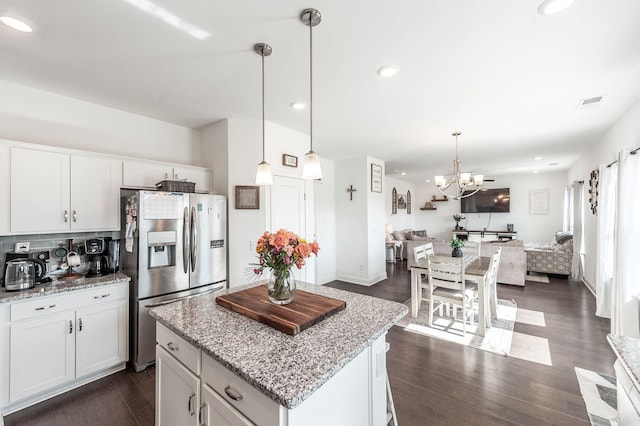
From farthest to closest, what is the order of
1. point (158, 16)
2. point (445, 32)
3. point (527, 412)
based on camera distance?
point (527, 412) → point (445, 32) → point (158, 16)

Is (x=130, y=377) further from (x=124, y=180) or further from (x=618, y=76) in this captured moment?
(x=618, y=76)

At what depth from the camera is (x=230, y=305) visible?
165 centimetres

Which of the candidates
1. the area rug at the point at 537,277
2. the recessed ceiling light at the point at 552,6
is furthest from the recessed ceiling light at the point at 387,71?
the area rug at the point at 537,277

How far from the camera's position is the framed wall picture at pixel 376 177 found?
18.3 feet

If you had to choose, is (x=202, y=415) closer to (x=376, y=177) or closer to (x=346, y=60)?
(x=346, y=60)

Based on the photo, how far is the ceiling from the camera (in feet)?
5.21

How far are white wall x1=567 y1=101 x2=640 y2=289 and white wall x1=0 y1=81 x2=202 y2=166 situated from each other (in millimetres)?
5156

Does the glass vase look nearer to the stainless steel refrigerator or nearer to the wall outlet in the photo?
the stainless steel refrigerator

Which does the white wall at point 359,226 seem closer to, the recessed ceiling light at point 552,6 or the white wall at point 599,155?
the white wall at point 599,155

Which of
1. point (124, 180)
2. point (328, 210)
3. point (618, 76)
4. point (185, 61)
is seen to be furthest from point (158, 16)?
point (328, 210)

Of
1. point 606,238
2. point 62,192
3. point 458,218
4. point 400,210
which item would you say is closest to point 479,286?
point 606,238

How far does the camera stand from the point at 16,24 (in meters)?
1.67

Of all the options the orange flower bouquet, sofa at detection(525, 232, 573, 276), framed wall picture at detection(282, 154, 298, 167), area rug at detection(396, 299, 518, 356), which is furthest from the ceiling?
sofa at detection(525, 232, 573, 276)

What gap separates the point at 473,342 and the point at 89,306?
3.86 m
